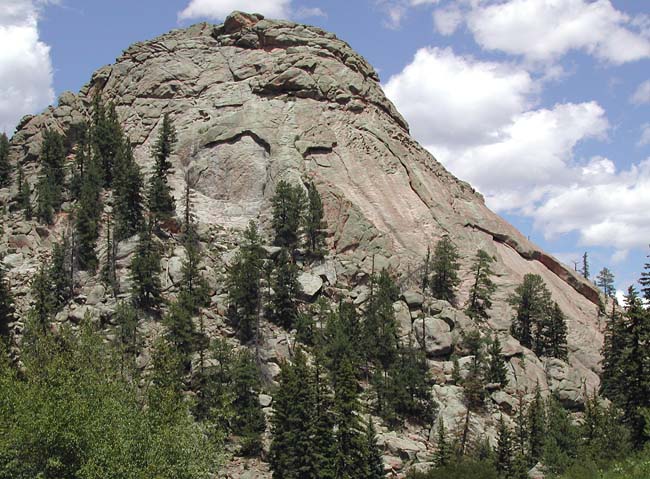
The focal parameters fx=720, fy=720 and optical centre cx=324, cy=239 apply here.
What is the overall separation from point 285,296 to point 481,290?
22.3 metres

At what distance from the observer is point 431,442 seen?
6322cm

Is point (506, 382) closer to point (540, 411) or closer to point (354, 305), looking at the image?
point (540, 411)

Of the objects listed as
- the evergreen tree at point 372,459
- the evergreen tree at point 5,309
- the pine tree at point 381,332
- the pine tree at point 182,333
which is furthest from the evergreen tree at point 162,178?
the evergreen tree at point 372,459

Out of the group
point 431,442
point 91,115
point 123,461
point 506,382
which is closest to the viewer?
point 123,461

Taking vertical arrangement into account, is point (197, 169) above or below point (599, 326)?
above

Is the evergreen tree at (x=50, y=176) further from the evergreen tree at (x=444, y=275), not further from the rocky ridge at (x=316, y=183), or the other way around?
the evergreen tree at (x=444, y=275)

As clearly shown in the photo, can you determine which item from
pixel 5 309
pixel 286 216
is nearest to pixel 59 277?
pixel 5 309

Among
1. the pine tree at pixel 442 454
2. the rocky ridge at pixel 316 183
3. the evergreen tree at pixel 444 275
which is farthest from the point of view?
the evergreen tree at pixel 444 275

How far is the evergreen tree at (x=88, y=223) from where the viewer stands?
77.7m

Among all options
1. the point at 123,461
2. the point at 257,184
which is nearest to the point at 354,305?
the point at 257,184

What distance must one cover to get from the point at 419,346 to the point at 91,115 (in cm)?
6267

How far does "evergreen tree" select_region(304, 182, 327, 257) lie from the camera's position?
267 ft

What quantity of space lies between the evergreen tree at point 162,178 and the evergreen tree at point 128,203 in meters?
1.50

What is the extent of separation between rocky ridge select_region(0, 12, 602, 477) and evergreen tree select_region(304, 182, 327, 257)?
6.49ft
